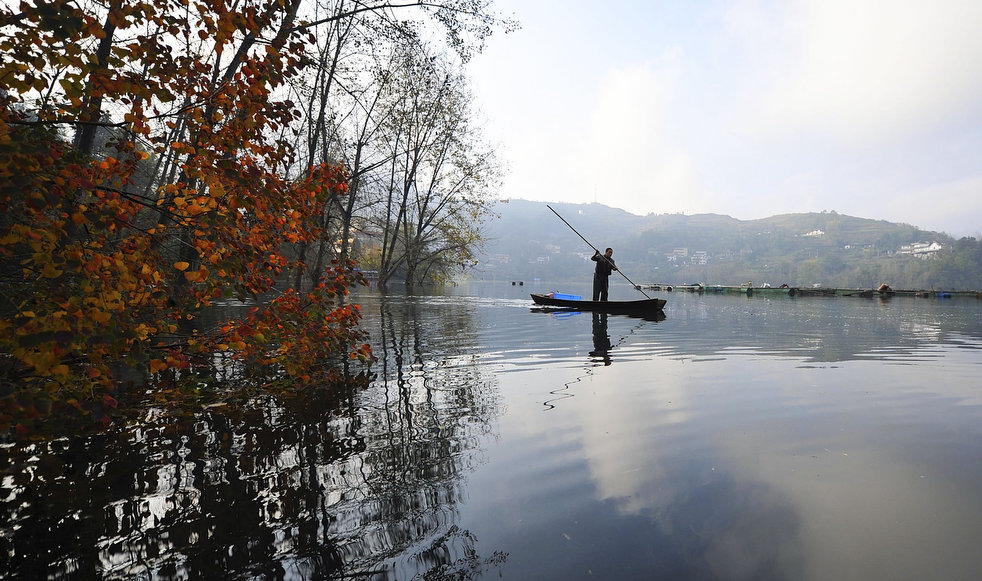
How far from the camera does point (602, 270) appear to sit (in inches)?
1005

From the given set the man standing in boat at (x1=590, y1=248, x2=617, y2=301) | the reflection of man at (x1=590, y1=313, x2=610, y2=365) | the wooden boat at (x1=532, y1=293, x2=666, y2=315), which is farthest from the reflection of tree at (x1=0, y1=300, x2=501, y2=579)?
the wooden boat at (x1=532, y1=293, x2=666, y2=315)

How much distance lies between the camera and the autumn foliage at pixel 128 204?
2.73 meters

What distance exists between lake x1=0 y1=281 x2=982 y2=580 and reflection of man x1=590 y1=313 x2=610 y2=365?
3791 mm

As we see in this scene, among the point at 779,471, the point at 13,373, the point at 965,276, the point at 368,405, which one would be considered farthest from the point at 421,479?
the point at 965,276

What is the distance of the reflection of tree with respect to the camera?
9.62ft

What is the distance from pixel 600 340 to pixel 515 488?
11.3m

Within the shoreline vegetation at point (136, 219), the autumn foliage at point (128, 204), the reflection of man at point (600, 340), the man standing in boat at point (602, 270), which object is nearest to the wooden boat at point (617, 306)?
the man standing in boat at point (602, 270)

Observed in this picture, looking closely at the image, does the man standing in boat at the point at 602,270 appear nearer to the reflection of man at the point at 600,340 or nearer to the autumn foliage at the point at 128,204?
the reflection of man at the point at 600,340

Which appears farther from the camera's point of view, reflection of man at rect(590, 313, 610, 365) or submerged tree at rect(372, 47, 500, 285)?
submerged tree at rect(372, 47, 500, 285)

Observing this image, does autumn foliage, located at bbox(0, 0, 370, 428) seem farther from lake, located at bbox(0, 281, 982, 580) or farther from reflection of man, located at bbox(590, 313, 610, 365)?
reflection of man, located at bbox(590, 313, 610, 365)

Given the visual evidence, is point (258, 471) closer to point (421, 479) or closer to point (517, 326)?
point (421, 479)

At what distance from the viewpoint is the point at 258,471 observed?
166 inches

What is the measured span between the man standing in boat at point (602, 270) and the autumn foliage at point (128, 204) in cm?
1913

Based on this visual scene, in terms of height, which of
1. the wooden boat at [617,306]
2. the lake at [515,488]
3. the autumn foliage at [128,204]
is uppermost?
the autumn foliage at [128,204]
